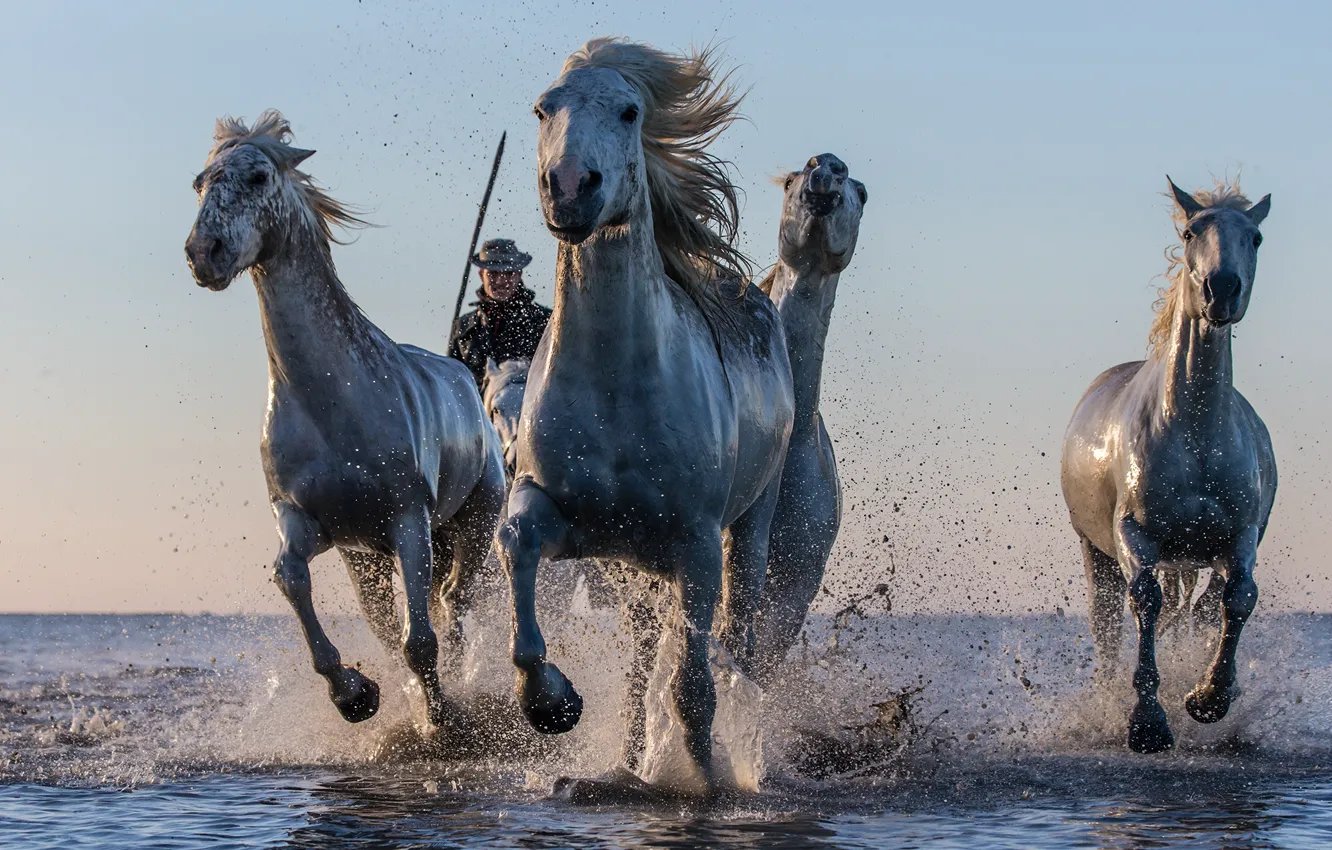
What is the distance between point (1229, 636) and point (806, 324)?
2.46 m

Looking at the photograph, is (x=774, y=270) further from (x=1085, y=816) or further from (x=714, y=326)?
(x=1085, y=816)

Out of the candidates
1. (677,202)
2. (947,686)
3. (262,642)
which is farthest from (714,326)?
(947,686)

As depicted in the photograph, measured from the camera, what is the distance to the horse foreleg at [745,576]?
22.5ft

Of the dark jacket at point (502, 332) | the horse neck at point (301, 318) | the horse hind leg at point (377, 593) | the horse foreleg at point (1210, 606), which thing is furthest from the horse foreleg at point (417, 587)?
the horse foreleg at point (1210, 606)

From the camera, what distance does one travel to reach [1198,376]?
8.28 m

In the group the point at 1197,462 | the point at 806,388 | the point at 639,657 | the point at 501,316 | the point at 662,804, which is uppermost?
the point at 501,316

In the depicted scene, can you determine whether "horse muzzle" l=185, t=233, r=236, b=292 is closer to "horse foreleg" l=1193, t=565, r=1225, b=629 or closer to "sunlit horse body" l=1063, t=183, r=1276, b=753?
"sunlit horse body" l=1063, t=183, r=1276, b=753

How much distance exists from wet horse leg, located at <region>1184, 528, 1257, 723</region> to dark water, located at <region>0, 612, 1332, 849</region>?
0.23m

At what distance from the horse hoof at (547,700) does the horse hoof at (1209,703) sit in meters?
3.74

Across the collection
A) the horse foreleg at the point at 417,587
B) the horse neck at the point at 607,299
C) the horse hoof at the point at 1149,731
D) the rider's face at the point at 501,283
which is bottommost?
the horse hoof at the point at 1149,731

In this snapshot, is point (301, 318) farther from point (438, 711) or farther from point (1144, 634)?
point (1144, 634)

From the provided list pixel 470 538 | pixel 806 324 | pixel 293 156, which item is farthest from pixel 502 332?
pixel 293 156

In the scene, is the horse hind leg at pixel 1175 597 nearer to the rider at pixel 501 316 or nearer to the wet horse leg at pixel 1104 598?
the wet horse leg at pixel 1104 598

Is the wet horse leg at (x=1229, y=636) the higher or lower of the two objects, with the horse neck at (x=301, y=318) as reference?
lower
